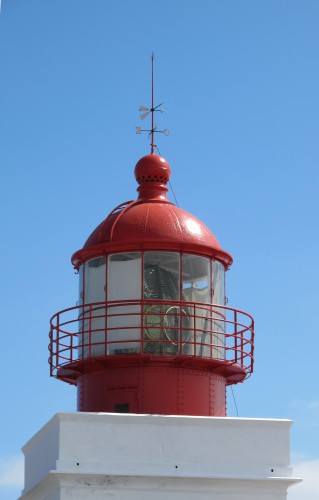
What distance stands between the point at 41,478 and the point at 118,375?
148 centimetres

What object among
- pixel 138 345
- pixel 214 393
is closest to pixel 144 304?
pixel 138 345

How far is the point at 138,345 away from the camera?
48.9 feet

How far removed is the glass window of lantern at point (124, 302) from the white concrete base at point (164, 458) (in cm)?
117

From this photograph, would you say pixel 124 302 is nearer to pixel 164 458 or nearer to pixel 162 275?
pixel 162 275

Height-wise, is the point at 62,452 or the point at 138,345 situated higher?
the point at 138,345

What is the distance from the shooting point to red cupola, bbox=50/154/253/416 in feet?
48.9

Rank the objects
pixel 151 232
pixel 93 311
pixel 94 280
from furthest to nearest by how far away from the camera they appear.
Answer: pixel 94 280, pixel 93 311, pixel 151 232

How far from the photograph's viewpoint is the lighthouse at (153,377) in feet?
45.6

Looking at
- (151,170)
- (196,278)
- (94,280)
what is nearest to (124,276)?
(94,280)

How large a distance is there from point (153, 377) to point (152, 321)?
643 mm

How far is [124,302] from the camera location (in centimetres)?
1498

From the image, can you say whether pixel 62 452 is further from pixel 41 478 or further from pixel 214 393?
pixel 214 393

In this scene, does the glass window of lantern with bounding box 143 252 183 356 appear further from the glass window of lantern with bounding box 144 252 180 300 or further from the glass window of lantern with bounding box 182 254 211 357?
the glass window of lantern with bounding box 182 254 211 357

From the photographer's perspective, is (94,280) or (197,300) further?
(94,280)
